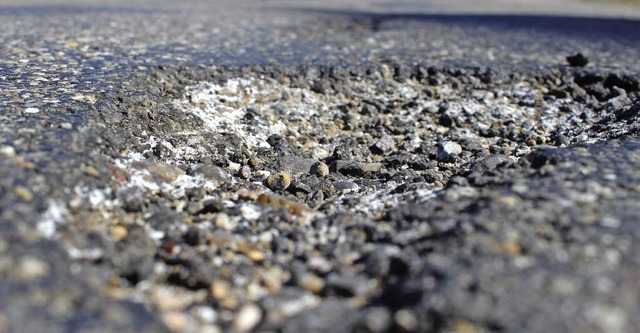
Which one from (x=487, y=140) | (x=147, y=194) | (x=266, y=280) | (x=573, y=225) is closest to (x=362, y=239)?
(x=266, y=280)

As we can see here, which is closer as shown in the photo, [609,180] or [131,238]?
[131,238]

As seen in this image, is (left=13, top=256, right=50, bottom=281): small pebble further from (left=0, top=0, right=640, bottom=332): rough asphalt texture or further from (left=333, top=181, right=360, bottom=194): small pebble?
(left=333, top=181, right=360, bottom=194): small pebble

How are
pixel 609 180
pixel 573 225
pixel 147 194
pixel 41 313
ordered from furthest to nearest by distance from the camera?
1. pixel 147 194
2. pixel 609 180
3. pixel 573 225
4. pixel 41 313

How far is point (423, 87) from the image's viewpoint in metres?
3.15

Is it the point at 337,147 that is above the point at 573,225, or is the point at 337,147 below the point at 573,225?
below

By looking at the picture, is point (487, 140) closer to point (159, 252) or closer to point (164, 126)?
point (164, 126)

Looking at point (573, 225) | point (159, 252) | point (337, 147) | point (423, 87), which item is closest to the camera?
point (573, 225)

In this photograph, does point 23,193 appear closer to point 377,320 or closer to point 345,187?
point 377,320

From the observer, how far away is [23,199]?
1.31m

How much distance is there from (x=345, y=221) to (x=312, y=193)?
45 cm

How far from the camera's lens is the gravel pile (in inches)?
42.5

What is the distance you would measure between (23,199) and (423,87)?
7.73 feet

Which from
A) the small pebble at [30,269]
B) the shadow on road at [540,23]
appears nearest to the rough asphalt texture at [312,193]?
the small pebble at [30,269]

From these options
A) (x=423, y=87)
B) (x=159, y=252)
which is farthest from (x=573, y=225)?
(x=423, y=87)
